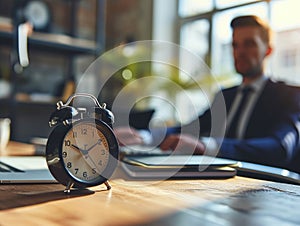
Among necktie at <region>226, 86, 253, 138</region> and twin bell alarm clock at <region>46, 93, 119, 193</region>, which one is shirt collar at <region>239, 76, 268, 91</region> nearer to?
necktie at <region>226, 86, 253, 138</region>

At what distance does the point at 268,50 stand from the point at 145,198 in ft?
5.24

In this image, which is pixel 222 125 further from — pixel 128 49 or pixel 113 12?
pixel 113 12

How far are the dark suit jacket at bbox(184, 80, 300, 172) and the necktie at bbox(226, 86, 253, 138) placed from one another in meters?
0.05

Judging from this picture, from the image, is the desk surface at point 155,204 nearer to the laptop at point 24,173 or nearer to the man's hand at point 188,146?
the laptop at point 24,173

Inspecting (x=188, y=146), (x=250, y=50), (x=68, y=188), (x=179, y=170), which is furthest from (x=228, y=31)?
(x=68, y=188)

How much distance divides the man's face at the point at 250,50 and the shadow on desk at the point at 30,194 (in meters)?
1.45

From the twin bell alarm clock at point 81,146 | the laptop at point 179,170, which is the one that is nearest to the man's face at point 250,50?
the laptop at point 179,170

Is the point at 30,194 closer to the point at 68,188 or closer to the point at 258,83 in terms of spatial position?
the point at 68,188

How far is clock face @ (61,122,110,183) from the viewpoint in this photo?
0.72m

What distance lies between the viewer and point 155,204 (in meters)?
0.64

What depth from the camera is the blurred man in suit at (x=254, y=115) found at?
1.52 meters

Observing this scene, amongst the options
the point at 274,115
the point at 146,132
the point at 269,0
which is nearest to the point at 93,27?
the point at 269,0

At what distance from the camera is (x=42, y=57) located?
3.62m

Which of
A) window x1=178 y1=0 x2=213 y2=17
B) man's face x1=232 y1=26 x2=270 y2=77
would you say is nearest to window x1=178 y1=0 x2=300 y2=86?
window x1=178 y1=0 x2=213 y2=17
